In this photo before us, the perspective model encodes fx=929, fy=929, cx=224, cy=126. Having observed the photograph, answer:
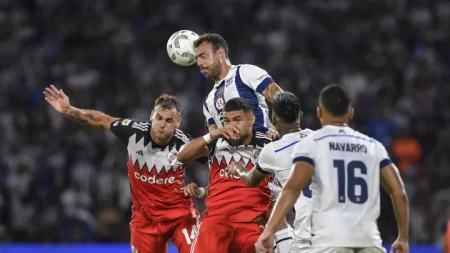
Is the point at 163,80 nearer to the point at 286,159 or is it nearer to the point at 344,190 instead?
the point at 286,159

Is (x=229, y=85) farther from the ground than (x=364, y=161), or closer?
farther from the ground

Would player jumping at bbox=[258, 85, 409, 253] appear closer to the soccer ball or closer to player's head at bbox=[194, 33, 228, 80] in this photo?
player's head at bbox=[194, 33, 228, 80]

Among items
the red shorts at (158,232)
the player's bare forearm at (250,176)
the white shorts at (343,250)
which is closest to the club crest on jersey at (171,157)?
the red shorts at (158,232)

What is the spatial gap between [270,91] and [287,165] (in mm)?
1454

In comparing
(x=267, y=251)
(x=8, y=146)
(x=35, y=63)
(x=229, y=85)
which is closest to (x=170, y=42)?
(x=229, y=85)

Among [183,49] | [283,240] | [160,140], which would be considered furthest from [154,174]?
[283,240]

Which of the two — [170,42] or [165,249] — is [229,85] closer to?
[170,42]

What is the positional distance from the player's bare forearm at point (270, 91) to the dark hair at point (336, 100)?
2102 mm

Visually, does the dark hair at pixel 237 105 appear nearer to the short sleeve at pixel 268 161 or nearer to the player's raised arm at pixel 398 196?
the short sleeve at pixel 268 161

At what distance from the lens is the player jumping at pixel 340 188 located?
250 inches

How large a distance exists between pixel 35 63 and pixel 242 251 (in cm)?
1082

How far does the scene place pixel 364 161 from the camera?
6414mm

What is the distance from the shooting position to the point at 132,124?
947cm

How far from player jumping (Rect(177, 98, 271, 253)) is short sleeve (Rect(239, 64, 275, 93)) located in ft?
1.58
